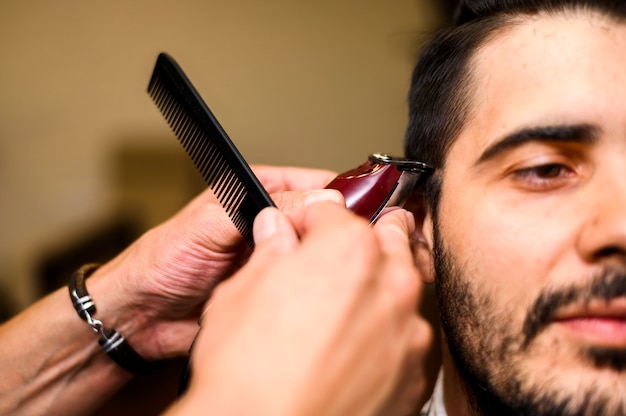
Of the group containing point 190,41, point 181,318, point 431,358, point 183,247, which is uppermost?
point 190,41

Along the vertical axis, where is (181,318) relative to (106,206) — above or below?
below

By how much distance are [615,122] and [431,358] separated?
38.0 inches

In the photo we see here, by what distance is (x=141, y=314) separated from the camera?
1.21 meters

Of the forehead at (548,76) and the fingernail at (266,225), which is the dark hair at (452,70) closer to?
the forehead at (548,76)

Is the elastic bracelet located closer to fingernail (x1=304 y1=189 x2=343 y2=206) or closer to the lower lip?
fingernail (x1=304 y1=189 x2=343 y2=206)

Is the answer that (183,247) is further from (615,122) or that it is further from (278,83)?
(278,83)

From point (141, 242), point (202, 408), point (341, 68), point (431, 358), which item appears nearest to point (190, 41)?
point (341, 68)

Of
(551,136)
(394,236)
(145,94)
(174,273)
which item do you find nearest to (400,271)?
(394,236)

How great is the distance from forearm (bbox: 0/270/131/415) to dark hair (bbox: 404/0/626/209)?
0.72 meters

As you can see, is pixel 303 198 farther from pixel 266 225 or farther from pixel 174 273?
pixel 174 273

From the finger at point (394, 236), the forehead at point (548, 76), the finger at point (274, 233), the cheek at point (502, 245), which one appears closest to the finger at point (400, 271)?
the finger at point (394, 236)

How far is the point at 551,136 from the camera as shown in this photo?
91 centimetres

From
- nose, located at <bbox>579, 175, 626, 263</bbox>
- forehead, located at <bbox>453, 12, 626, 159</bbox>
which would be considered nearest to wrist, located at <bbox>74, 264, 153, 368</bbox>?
forehead, located at <bbox>453, 12, 626, 159</bbox>

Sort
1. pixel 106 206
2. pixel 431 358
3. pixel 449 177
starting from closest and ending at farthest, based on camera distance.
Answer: pixel 449 177 → pixel 431 358 → pixel 106 206
